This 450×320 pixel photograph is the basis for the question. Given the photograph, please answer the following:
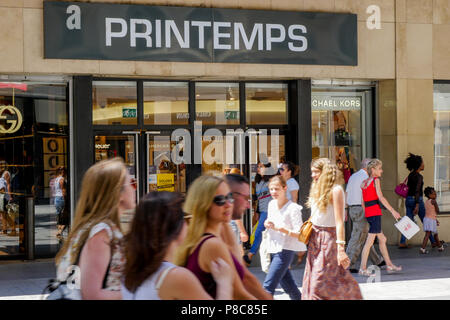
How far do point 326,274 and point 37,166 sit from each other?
765 cm

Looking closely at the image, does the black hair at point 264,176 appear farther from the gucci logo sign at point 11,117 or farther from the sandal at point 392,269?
the gucci logo sign at point 11,117

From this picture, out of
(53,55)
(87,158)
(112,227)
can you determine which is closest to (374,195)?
(87,158)

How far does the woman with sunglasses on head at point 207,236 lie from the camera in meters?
4.11

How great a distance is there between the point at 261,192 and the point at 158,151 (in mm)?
2166

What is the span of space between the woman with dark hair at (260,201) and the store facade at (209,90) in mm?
212

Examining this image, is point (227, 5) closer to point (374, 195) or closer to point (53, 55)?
point (53, 55)

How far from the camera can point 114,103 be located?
13.6m

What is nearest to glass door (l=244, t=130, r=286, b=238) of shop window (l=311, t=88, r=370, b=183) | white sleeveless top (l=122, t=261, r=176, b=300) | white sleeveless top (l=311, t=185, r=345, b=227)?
shop window (l=311, t=88, r=370, b=183)

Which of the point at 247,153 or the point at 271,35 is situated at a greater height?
the point at 271,35

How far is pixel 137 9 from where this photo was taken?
1328 cm

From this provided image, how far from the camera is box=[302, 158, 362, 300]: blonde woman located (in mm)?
7078

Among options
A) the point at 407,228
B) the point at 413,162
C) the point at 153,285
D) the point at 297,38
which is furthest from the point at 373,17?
the point at 153,285

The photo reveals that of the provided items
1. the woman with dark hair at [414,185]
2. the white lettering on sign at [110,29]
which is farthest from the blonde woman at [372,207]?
the white lettering on sign at [110,29]

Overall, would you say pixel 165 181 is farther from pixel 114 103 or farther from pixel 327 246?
pixel 327 246
